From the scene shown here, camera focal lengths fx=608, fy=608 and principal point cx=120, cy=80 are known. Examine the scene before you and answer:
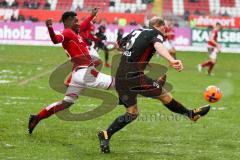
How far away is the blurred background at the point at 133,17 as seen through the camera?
3453 centimetres

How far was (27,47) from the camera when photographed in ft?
108

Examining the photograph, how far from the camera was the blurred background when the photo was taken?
34531mm

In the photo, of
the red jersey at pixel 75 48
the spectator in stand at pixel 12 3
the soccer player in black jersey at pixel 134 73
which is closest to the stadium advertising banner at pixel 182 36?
the spectator in stand at pixel 12 3

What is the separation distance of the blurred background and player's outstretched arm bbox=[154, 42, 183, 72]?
81.6 feet

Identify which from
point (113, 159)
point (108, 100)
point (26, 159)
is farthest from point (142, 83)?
point (108, 100)

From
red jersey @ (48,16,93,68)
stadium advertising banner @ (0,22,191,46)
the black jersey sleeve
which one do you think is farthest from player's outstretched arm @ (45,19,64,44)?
stadium advertising banner @ (0,22,191,46)

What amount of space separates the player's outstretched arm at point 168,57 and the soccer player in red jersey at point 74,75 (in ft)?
5.83

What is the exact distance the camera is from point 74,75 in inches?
411

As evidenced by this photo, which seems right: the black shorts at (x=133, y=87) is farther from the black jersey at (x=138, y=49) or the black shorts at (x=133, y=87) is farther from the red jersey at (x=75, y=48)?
the red jersey at (x=75, y=48)

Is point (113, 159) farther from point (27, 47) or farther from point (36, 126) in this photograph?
point (27, 47)

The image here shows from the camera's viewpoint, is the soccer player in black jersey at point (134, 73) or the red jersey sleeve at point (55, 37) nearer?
the soccer player in black jersey at point (134, 73)

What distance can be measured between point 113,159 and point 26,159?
47.1 inches

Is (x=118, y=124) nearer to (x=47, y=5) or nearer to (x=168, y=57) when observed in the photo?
(x=168, y=57)

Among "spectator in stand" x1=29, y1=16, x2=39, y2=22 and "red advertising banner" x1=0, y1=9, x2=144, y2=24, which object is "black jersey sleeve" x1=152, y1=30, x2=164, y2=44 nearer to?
"spectator in stand" x1=29, y1=16, x2=39, y2=22
